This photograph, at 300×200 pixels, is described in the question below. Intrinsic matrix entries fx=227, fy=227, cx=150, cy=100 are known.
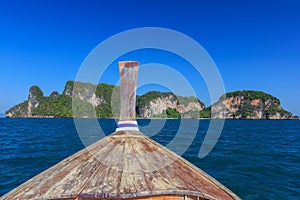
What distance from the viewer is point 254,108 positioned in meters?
173

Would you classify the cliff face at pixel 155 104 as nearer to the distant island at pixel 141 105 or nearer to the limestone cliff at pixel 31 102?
the distant island at pixel 141 105

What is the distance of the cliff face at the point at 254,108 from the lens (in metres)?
172

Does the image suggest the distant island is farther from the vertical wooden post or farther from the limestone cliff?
the vertical wooden post

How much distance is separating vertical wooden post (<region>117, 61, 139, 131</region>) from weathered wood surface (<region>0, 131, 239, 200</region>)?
0.62 m

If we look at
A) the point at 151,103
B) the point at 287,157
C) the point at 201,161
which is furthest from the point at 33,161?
the point at 151,103

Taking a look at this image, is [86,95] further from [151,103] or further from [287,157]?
[287,157]

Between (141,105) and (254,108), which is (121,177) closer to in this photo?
(141,105)

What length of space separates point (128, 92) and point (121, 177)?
2.00 m

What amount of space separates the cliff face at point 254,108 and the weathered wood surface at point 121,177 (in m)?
173

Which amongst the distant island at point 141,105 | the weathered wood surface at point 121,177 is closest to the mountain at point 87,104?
the distant island at point 141,105

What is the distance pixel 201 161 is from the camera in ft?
41.5

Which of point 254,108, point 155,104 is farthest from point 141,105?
point 254,108

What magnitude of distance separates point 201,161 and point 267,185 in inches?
170

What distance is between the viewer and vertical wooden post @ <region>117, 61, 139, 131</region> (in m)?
4.43
